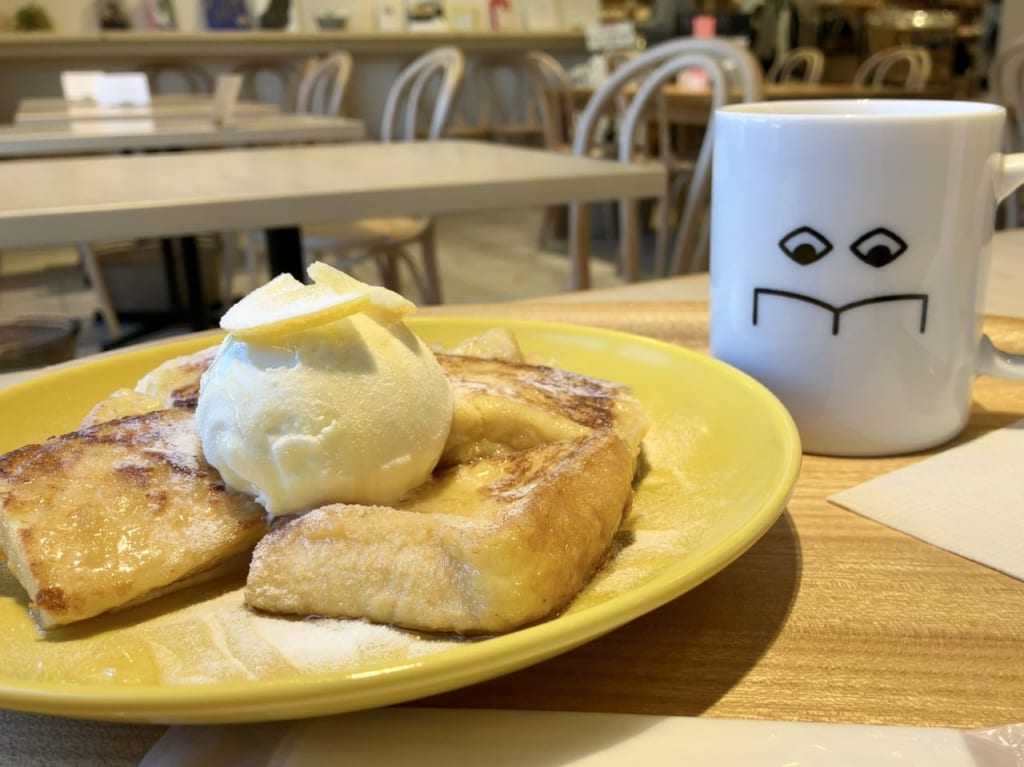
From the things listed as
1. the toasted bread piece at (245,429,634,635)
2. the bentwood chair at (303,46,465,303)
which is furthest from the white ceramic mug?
the bentwood chair at (303,46,465,303)

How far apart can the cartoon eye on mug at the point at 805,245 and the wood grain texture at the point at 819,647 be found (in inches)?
6.4

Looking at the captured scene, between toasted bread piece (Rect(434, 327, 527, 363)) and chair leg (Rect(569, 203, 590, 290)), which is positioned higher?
toasted bread piece (Rect(434, 327, 527, 363))

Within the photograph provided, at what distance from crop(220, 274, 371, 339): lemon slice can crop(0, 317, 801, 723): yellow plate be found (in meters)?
0.12

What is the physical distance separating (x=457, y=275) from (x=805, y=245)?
11.7 ft

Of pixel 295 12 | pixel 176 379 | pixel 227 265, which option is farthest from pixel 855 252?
pixel 295 12

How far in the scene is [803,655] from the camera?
1.18 ft

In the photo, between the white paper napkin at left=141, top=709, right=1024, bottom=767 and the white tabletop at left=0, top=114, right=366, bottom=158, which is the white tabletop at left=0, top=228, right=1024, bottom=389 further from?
the white tabletop at left=0, top=114, right=366, bottom=158

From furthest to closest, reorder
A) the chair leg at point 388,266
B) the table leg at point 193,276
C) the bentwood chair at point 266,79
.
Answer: the bentwood chair at point 266,79 < the table leg at point 193,276 < the chair leg at point 388,266

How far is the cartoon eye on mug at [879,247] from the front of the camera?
50 centimetres

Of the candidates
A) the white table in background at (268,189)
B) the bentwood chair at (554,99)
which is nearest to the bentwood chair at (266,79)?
the bentwood chair at (554,99)

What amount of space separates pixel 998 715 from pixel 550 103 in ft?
13.7

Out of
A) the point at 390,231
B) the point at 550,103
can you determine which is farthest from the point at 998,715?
the point at 550,103

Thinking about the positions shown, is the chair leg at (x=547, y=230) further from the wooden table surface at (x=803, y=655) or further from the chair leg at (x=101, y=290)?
the wooden table surface at (x=803, y=655)

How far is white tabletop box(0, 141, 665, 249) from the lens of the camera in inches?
42.7
